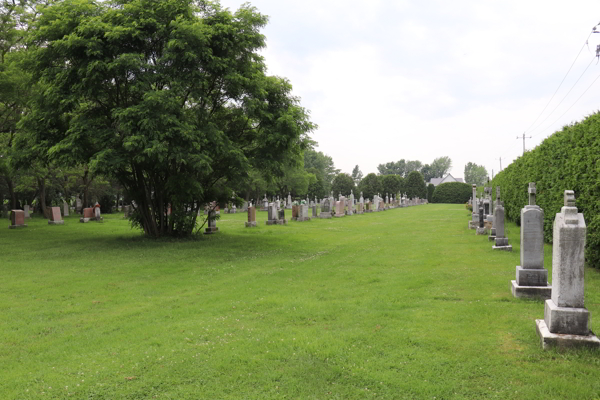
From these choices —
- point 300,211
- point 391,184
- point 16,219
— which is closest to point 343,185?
point 391,184

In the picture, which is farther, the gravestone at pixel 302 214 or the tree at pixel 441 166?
the tree at pixel 441 166

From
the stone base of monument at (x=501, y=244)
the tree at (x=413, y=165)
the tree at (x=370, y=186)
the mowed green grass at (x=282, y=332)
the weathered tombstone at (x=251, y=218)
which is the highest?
the tree at (x=413, y=165)

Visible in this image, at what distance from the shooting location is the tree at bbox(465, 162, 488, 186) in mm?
118050

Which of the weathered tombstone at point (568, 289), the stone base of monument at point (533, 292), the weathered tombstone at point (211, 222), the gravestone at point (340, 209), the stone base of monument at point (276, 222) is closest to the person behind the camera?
the weathered tombstone at point (568, 289)

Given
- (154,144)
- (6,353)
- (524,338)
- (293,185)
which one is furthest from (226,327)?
(293,185)

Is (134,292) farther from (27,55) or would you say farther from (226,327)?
(27,55)

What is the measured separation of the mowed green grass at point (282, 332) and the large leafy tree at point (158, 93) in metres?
3.74

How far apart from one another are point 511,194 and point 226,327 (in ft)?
61.5

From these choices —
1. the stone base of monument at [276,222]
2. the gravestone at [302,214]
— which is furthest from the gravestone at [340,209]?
the stone base of monument at [276,222]

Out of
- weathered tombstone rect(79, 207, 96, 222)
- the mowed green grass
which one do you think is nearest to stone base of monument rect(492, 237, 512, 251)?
the mowed green grass

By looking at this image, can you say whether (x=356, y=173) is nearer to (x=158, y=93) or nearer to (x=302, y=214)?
(x=302, y=214)

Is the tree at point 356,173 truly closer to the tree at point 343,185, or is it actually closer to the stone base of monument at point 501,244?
the tree at point 343,185

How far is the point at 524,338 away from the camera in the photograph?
15.9 feet

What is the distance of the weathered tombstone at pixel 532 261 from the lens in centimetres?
655
